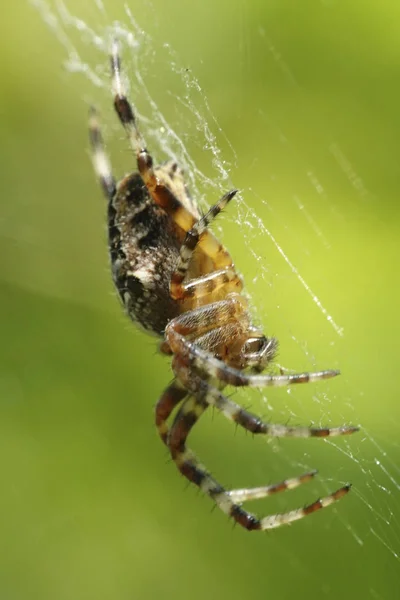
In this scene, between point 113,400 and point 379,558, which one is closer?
point 379,558

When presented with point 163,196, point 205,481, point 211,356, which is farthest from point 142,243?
point 205,481

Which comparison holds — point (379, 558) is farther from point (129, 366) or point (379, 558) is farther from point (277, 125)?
point (277, 125)

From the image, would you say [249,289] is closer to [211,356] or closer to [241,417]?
[211,356]

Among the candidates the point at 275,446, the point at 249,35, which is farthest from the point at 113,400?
the point at 249,35

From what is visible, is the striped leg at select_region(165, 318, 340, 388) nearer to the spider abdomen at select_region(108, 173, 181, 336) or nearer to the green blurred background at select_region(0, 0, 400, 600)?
the spider abdomen at select_region(108, 173, 181, 336)

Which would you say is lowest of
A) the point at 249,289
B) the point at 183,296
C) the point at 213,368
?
the point at 249,289

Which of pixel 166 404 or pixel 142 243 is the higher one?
pixel 142 243
